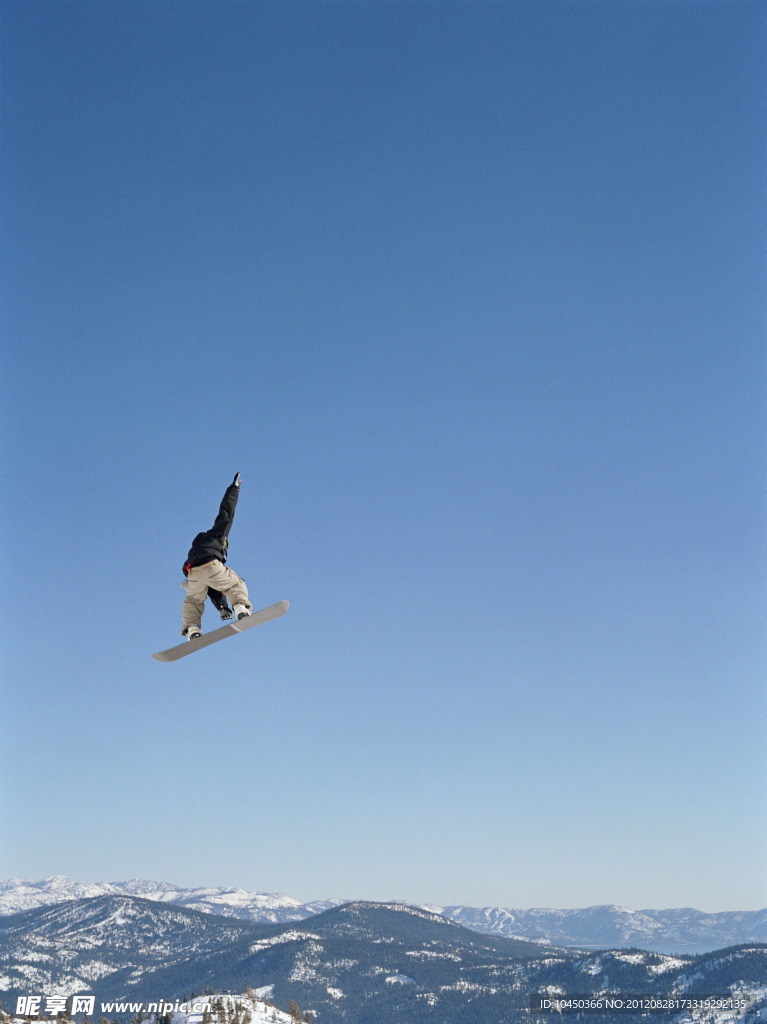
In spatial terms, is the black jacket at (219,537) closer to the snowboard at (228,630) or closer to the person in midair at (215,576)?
the person in midair at (215,576)

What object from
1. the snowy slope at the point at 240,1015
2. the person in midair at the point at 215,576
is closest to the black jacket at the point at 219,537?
the person in midair at the point at 215,576

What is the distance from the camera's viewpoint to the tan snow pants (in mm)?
14883

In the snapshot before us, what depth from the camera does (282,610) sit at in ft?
52.7

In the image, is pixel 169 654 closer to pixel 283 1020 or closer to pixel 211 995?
pixel 283 1020

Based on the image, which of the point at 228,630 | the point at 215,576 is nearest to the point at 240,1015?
the point at 228,630

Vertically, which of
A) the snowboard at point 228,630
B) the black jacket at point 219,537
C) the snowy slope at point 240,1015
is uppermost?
the black jacket at point 219,537

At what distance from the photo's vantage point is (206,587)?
15234 millimetres

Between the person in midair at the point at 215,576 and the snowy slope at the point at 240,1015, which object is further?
the snowy slope at the point at 240,1015

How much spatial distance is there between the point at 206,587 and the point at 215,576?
0.46m

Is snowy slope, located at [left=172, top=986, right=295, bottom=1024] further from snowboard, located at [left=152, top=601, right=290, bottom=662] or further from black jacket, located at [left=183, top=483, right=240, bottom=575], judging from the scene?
black jacket, located at [left=183, top=483, right=240, bottom=575]

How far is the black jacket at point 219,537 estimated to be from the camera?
48.6ft

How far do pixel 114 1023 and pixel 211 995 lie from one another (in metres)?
104

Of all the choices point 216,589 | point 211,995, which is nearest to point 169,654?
point 216,589

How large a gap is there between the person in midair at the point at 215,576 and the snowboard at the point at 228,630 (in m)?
0.30
